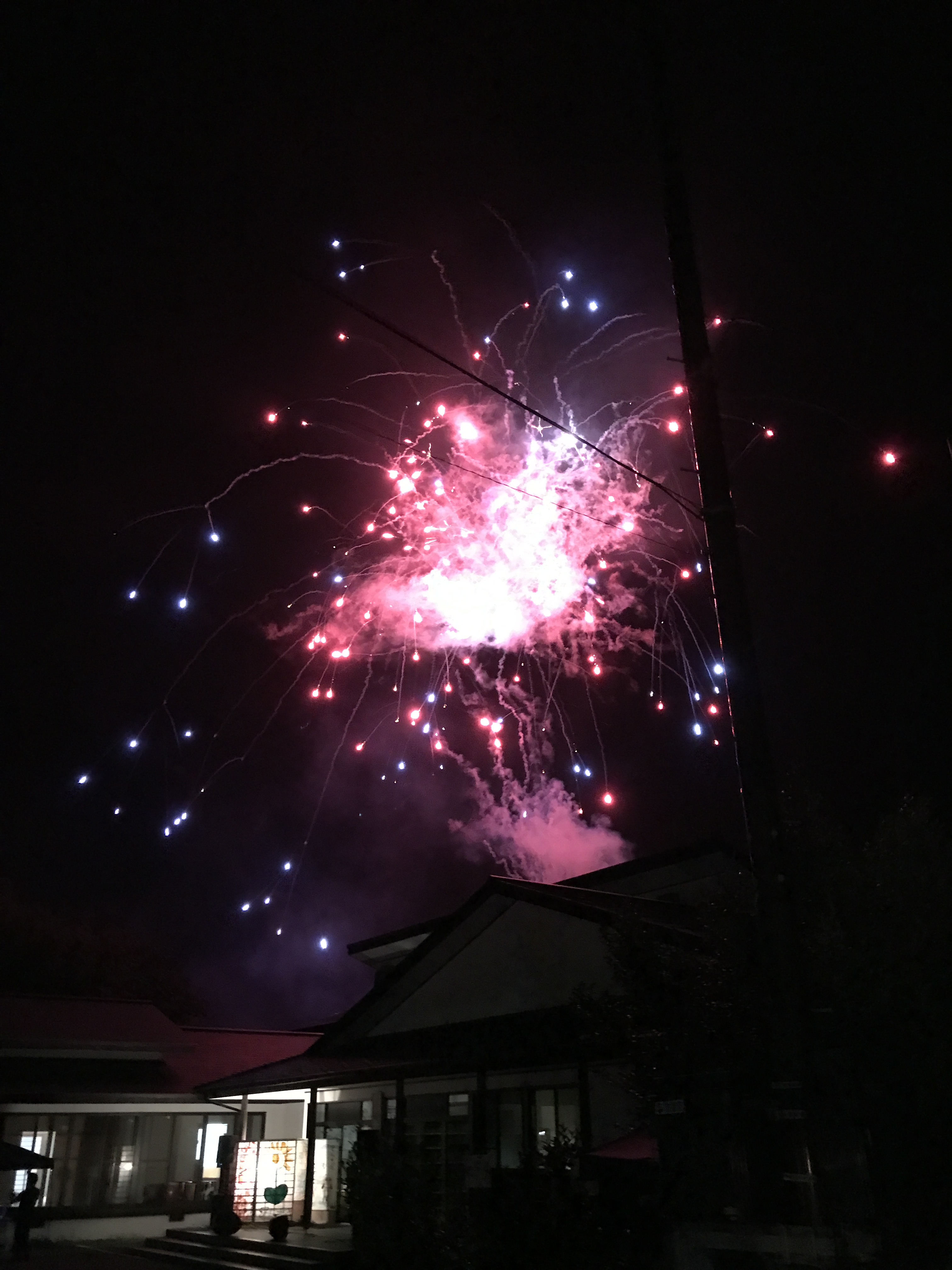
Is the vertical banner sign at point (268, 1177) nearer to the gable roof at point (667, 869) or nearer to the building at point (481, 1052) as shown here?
the building at point (481, 1052)

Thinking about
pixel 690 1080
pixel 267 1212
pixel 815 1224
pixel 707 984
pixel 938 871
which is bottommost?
pixel 267 1212

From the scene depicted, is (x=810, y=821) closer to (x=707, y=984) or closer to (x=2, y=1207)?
(x=707, y=984)

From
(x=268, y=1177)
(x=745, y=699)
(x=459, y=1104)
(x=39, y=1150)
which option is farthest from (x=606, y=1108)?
(x=39, y=1150)

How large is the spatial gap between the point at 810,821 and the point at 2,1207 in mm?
19924

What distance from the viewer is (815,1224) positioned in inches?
245

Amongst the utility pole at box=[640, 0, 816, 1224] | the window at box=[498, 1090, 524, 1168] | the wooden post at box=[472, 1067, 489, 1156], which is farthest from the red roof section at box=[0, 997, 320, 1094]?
the utility pole at box=[640, 0, 816, 1224]

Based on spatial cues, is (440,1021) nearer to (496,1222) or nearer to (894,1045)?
(496,1222)

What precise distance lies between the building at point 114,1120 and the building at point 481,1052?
6.96 feet

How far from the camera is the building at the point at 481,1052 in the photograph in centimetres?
1322

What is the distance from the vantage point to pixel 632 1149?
31.7 feet

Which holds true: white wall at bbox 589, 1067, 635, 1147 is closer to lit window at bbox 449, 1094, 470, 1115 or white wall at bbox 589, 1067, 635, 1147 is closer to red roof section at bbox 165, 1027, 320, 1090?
lit window at bbox 449, 1094, 470, 1115

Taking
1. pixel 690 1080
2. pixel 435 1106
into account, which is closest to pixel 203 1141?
pixel 435 1106

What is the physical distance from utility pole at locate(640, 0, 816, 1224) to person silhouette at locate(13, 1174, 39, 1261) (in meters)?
15.4

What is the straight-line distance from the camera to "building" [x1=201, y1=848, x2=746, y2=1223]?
13.2 metres
